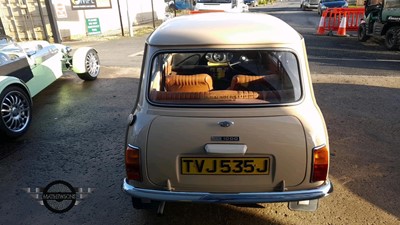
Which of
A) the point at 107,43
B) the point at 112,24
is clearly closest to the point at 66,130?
the point at 107,43

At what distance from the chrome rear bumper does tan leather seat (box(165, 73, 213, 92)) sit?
0.85 m

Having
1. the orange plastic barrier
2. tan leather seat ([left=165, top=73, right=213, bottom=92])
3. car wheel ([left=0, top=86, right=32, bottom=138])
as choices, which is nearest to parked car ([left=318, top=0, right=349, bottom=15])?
the orange plastic barrier

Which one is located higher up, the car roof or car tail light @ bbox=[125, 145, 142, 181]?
the car roof

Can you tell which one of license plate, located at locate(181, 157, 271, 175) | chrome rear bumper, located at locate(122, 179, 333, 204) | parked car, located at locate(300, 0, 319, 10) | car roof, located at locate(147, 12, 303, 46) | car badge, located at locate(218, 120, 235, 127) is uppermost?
car roof, located at locate(147, 12, 303, 46)

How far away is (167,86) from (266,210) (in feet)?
4.80

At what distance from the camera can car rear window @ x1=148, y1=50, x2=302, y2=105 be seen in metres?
2.37

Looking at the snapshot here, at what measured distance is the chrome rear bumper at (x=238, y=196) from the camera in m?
2.25

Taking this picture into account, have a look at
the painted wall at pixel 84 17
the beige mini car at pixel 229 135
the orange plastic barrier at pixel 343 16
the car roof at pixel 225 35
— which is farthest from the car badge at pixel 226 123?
the painted wall at pixel 84 17

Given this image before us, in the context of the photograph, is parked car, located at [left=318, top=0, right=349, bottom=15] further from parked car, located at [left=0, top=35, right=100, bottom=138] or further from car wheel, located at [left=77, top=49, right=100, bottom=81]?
A: parked car, located at [left=0, top=35, right=100, bottom=138]

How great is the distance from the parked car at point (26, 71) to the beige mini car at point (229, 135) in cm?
282

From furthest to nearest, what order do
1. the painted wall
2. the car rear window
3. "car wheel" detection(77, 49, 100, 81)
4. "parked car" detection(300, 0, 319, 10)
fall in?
1. "parked car" detection(300, 0, 319, 10)
2. the painted wall
3. "car wheel" detection(77, 49, 100, 81)
4. the car rear window

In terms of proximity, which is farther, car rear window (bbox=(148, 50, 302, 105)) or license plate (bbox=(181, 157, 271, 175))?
car rear window (bbox=(148, 50, 302, 105))

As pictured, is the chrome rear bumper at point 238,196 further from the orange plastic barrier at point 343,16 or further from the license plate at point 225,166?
the orange plastic barrier at point 343,16

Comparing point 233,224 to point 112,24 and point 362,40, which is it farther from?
point 112,24
